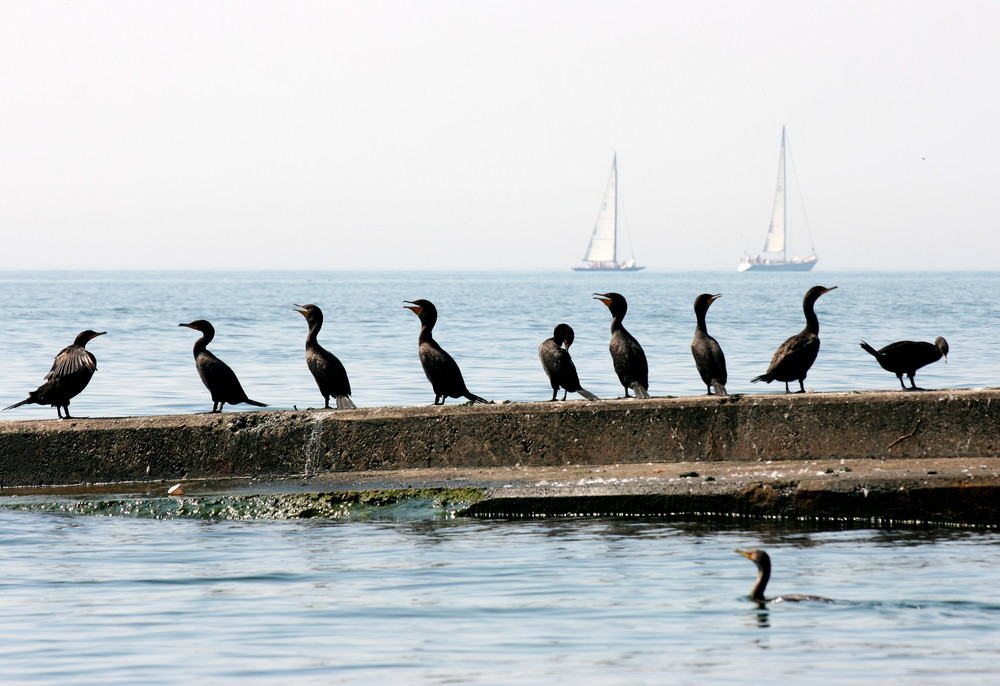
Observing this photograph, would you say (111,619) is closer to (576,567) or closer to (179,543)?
(179,543)

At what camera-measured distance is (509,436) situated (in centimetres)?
937

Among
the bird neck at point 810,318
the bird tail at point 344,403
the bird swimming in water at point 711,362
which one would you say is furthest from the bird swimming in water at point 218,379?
the bird neck at point 810,318

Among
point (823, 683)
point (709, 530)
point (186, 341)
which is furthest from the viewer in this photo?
point (186, 341)

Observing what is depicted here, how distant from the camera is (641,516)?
8562mm

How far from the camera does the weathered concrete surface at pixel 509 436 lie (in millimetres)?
8820

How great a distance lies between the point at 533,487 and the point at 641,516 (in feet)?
2.40

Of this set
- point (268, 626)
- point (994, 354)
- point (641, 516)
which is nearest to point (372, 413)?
point (641, 516)

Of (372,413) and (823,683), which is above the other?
(372,413)

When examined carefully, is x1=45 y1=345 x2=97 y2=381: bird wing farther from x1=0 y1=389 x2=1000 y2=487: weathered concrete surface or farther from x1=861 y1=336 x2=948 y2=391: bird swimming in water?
x1=861 y1=336 x2=948 y2=391: bird swimming in water

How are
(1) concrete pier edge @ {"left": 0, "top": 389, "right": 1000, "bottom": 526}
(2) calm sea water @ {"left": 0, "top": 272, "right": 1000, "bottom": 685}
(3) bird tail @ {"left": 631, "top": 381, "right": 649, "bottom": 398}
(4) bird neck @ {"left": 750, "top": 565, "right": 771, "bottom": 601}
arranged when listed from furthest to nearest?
1. (3) bird tail @ {"left": 631, "top": 381, "right": 649, "bottom": 398}
2. (1) concrete pier edge @ {"left": 0, "top": 389, "right": 1000, "bottom": 526}
3. (4) bird neck @ {"left": 750, "top": 565, "right": 771, "bottom": 601}
4. (2) calm sea water @ {"left": 0, "top": 272, "right": 1000, "bottom": 685}

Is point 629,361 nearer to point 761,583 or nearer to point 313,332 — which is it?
point 313,332

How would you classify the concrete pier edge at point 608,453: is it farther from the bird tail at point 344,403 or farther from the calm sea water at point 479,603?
the bird tail at point 344,403

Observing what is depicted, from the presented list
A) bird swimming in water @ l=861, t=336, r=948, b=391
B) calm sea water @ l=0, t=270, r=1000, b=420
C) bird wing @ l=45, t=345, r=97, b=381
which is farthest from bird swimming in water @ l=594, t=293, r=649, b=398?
calm sea water @ l=0, t=270, r=1000, b=420

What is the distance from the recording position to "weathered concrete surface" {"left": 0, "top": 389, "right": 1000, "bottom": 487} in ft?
28.9
